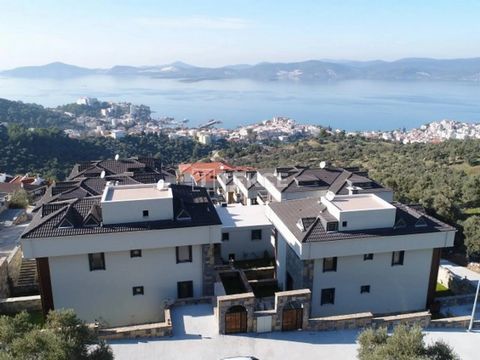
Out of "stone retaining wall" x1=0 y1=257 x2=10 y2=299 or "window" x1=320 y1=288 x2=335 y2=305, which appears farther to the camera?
"stone retaining wall" x1=0 y1=257 x2=10 y2=299

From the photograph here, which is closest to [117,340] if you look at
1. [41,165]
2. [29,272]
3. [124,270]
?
[124,270]

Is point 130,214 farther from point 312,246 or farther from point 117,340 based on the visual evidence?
point 312,246

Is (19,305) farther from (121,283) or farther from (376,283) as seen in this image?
(376,283)

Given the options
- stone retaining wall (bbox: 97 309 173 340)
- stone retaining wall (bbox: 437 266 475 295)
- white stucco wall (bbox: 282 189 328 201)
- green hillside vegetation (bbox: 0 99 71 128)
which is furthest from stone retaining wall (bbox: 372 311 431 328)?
green hillside vegetation (bbox: 0 99 71 128)

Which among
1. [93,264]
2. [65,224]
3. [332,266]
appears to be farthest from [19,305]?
[332,266]

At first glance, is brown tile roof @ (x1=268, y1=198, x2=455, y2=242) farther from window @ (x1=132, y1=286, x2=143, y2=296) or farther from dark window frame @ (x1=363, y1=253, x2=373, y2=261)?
window @ (x1=132, y1=286, x2=143, y2=296)

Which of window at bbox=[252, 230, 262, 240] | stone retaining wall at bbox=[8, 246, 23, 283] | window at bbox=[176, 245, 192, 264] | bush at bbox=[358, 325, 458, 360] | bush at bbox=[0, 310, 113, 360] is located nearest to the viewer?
bush at bbox=[0, 310, 113, 360]

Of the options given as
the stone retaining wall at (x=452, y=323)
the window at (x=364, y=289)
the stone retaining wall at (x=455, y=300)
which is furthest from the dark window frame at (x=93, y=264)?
the stone retaining wall at (x=455, y=300)

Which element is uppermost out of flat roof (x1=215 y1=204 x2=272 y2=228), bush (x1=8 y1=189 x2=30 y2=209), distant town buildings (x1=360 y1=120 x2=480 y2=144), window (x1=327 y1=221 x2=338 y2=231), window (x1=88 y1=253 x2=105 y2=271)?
window (x1=327 y1=221 x2=338 y2=231)
